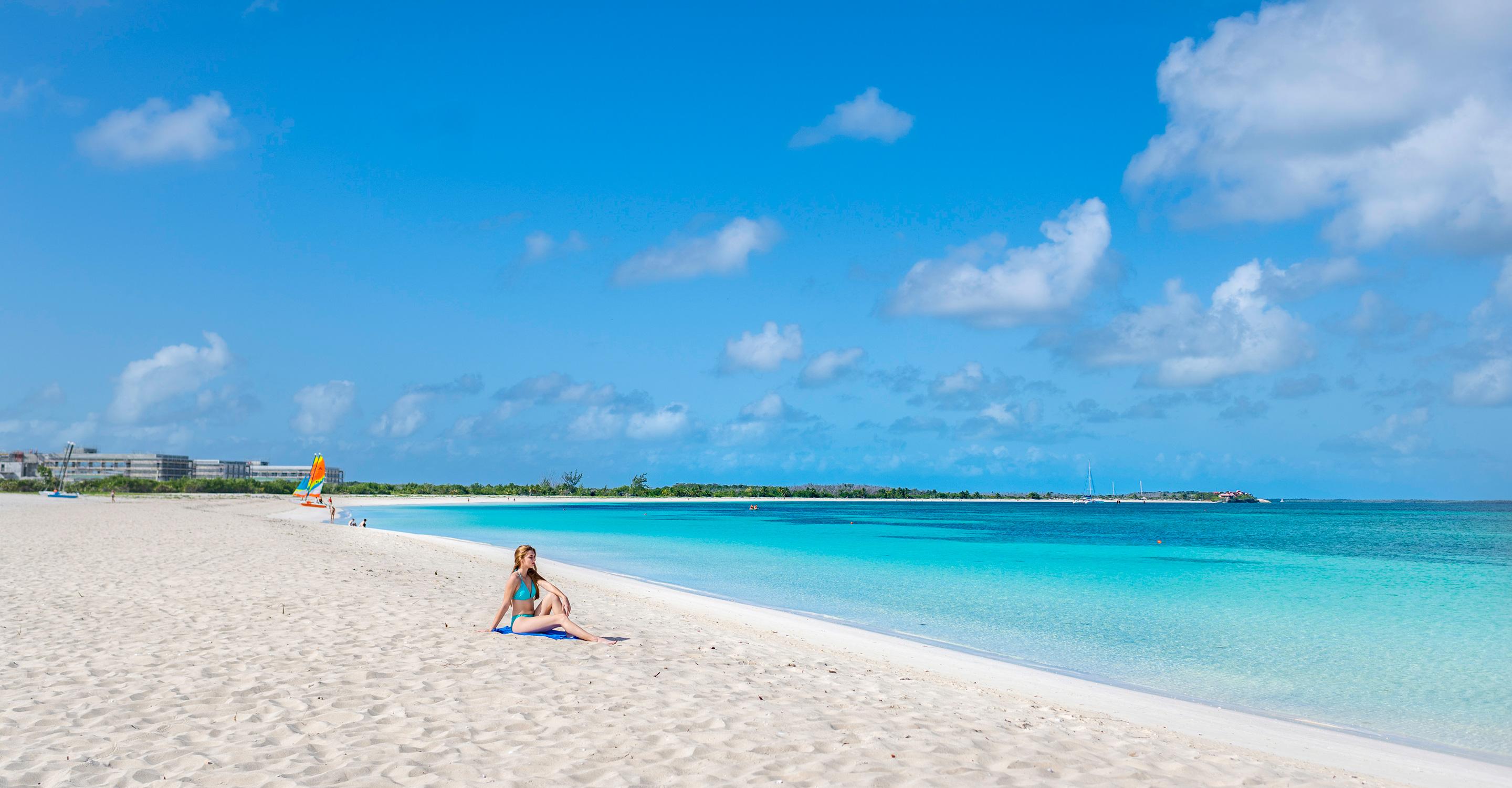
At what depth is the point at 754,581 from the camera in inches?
1008

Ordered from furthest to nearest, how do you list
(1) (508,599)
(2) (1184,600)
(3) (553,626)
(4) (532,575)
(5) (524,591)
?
(2) (1184,600) < (4) (532,575) < (5) (524,591) < (1) (508,599) < (3) (553,626)

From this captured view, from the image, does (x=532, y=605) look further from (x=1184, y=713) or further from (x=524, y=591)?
(x=1184, y=713)

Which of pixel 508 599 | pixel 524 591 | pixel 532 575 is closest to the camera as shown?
pixel 508 599

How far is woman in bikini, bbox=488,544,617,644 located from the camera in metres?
10.8

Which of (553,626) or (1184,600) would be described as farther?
(1184,600)

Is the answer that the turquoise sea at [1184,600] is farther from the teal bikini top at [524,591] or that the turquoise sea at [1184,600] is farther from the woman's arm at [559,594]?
the teal bikini top at [524,591]

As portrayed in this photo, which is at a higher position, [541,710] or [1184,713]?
[541,710]

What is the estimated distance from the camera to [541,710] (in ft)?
23.7

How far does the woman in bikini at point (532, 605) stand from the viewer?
1082 centimetres

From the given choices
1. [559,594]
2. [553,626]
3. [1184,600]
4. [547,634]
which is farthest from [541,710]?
[1184,600]

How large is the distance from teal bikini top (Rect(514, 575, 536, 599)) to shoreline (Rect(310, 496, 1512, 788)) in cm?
492

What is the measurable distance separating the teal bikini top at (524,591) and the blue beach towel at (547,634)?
440mm

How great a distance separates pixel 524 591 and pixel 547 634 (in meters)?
0.69

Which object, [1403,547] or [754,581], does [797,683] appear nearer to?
[754,581]
